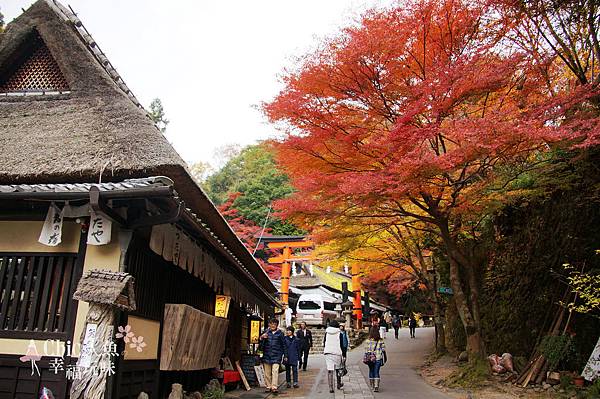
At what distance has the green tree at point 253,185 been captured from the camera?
132 feet

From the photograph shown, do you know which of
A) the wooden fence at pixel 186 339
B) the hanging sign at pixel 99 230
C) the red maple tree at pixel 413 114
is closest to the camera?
the hanging sign at pixel 99 230

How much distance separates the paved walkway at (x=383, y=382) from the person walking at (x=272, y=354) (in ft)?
1.38

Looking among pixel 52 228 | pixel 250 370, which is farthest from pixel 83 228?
A: pixel 250 370

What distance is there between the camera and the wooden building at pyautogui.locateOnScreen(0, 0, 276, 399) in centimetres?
569

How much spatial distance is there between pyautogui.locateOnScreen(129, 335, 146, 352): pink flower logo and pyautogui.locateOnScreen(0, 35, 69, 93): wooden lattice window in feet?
16.4

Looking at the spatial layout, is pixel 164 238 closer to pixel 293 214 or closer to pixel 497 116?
pixel 293 214

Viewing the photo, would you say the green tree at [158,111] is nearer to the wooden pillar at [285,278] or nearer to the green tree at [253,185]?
the green tree at [253,185]

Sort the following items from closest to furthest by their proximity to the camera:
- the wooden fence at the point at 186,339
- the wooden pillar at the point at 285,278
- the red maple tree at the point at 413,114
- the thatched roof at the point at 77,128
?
the thatched roof at the point at 77,128
the wooden fence at the point at 186,339
the red maple tree at the point at 413,114
the wooden pillar at the point at 285,278

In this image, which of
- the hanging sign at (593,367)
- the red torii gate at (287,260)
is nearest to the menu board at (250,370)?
the hanging sign at (593,367)

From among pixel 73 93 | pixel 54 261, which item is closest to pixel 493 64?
pixel 73 93

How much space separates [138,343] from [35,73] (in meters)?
5.84

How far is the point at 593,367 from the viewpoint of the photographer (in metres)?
9.05

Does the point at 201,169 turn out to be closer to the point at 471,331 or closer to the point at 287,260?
the point at 287,260

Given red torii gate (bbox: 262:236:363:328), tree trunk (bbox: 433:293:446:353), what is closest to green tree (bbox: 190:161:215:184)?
red torii gate (bbox: 262:236:363:328)
